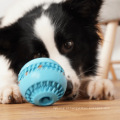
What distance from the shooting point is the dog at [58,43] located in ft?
4.43

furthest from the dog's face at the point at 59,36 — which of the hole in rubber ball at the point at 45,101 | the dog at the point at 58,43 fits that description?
the hole in rubber ball at the point at 45,101

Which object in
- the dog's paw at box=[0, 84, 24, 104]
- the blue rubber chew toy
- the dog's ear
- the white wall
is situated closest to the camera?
the blue rubber chew toy

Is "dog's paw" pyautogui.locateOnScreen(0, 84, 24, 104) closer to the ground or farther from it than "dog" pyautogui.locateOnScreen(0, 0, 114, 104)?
closer to the ground

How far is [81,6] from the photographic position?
167 cm

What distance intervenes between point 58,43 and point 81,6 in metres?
0.42

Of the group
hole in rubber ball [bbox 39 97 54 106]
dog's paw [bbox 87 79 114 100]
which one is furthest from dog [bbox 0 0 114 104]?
hole in rubber ball [bbox 39 97 54 106]

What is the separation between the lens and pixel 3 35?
1550 mm

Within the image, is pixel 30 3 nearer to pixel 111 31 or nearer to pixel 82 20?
pixel 82 20

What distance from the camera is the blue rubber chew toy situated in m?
1.00

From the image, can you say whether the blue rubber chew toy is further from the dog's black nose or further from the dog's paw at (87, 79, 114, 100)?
the dog's paw at (87, 79, 114, 100)

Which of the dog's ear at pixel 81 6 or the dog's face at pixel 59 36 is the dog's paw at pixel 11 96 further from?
the dog's ear at pixel 81 6

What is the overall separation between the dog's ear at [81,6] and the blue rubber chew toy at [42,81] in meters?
0.71

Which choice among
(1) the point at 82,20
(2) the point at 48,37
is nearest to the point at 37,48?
(2) the point at 48,37

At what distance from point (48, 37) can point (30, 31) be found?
0.54ft
